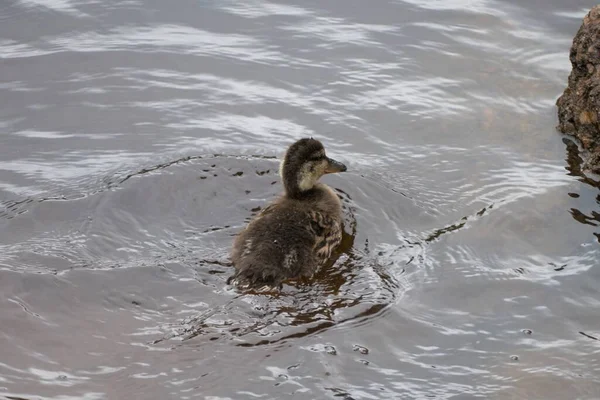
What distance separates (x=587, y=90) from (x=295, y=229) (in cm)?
329

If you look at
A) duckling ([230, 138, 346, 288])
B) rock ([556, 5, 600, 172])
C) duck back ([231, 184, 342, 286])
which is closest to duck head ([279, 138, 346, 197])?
duckling ([230, 138, 346, 288])

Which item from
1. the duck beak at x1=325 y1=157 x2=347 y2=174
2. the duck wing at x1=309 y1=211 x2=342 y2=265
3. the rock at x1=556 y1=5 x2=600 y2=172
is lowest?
the duck wing at x1=309 y1=211 x2=342 y2=265

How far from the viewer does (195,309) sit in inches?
237

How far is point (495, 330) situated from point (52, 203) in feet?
12.4

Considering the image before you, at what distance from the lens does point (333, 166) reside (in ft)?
25.7

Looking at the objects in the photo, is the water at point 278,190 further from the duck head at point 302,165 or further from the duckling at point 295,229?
the duck head at point 302,165

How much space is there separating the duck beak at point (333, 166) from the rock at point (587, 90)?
2281 millimetres

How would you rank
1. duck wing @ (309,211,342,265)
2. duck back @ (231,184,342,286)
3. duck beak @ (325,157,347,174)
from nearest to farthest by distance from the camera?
duck back @ (231,184,342,286) → duck wing @ (309,211,342,265) → duck beak @ (325,157,347,174)

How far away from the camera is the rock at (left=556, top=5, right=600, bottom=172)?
818 cm

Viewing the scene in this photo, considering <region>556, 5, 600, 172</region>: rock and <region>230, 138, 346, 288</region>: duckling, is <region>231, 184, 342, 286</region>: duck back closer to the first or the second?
<region>230, 138, 346, 288</region>: duckling

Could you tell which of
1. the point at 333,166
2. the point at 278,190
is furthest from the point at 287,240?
the point at 278,190

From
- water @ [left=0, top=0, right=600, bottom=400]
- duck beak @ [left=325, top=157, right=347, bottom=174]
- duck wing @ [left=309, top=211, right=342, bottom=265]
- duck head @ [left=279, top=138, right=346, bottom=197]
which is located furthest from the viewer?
duck beak @ [left=325, top=157, right=347, bottom=174]

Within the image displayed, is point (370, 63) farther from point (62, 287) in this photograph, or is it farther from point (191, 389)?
point (191, 389)

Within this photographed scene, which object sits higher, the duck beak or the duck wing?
the duck beak
